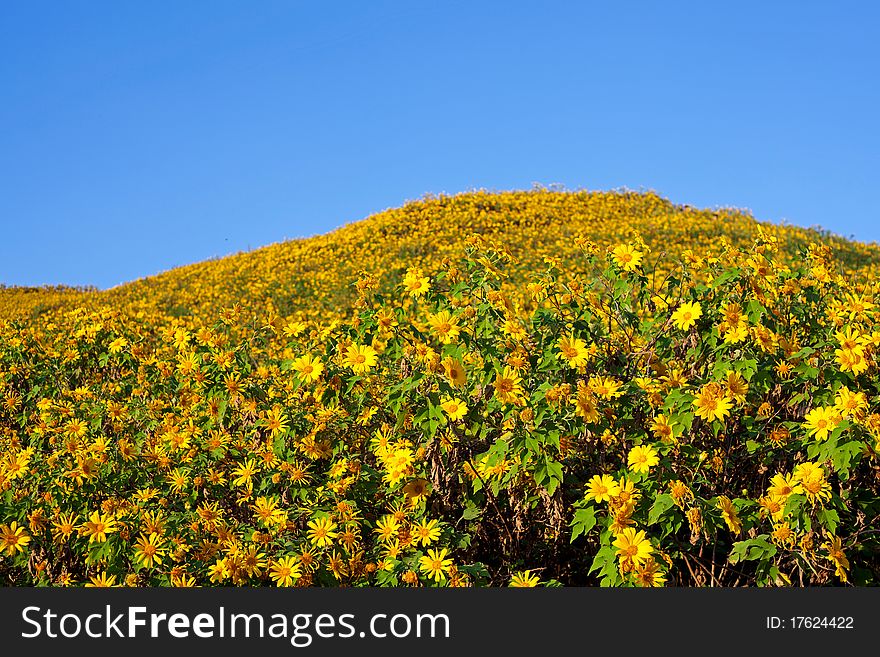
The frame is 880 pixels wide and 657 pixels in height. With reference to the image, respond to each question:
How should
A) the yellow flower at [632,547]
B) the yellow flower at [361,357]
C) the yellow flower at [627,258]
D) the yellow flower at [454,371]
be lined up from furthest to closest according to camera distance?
the yellow flower at [627,258], the yellow flower at [361,357], the yellow flower at [454,371], the yellow flower at [632,547]

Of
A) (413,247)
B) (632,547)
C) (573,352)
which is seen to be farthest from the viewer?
(413,247)

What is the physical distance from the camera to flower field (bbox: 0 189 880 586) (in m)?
3.21

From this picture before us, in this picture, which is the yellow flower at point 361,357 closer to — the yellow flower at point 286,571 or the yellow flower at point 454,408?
the yellow flower at point 454,408

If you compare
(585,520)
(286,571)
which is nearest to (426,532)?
(286,571)

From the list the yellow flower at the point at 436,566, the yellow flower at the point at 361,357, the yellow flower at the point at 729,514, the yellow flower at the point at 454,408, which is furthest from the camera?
the yellow flower at the point at 361,357

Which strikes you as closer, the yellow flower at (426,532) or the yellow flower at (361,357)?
the yellow flower at (426,532)

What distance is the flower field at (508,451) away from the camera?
3215mm

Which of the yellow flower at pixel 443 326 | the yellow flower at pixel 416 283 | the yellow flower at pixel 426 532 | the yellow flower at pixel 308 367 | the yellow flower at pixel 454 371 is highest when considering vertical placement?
the yellow flower at pixel 416 283

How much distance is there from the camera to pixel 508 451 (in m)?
3.35

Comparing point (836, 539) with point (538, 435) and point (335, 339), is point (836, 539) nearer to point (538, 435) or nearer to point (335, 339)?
point (538, 435)

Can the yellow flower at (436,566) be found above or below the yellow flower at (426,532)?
below

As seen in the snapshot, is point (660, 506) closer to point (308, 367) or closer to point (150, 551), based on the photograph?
point (308, 367)

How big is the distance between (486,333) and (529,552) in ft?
3.72

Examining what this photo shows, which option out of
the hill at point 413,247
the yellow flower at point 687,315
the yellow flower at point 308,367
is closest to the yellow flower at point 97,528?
the yellow flower at point 308,367
